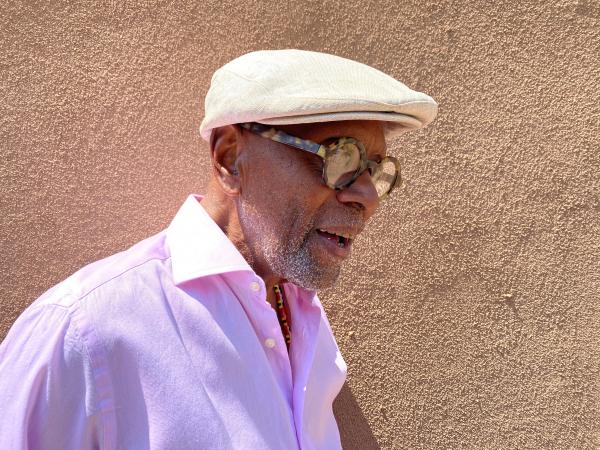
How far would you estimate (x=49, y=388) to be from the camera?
1.59 metres

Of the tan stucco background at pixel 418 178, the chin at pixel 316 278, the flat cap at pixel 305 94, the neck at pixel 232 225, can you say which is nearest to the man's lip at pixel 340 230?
the chin at pixel 316 278

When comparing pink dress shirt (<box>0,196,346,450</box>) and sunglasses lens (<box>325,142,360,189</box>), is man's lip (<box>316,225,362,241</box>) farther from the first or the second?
pink dress shirt (<box>0,196,346,450</box>)

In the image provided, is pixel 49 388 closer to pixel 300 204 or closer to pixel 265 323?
pixel 265 323

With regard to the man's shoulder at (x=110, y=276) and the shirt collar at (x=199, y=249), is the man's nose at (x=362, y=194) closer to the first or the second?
the shirt collar at (x=199, y=249)

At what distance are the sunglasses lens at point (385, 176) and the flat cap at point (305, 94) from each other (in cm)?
16

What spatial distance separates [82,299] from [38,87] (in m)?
1.09

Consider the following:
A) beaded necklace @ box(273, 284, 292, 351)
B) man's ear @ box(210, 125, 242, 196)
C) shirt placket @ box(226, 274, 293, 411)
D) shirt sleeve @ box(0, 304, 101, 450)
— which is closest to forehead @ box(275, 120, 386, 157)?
man's ear @ box(210, 125, 242, 196)

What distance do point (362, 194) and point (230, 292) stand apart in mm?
481

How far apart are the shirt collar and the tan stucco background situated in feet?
1.97

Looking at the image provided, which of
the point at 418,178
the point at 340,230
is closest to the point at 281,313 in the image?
the point at 340,230

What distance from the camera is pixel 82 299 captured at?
1.68 m

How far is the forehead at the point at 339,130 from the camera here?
188cm

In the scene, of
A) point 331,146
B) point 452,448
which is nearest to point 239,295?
point 331,146

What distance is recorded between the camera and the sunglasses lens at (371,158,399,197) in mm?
2051
